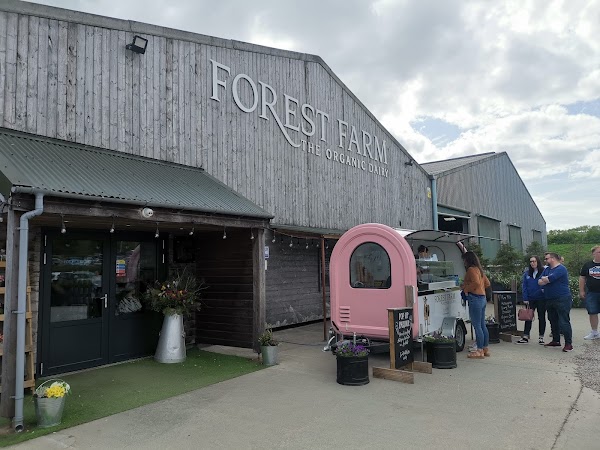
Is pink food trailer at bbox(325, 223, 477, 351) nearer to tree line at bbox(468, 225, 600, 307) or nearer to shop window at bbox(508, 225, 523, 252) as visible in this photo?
tree line at bbox(468, 225, 600, 307)

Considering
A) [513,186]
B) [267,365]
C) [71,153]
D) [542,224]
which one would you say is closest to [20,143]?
[71,153]

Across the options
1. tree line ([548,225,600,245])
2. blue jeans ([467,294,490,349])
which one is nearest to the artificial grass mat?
blue jeans ([467,294,490,349])

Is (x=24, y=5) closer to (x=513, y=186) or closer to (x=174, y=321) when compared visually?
(x=174, y=321)

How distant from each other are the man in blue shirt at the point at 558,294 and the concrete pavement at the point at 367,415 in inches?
52.8

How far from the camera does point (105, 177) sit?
239 inches

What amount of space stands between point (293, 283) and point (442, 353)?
5061 mm

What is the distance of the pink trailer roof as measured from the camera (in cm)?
689

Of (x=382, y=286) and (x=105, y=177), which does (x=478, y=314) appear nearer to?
(x=382, y=286)

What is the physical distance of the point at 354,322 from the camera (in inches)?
289

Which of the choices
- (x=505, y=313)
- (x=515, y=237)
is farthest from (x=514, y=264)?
(x=505, y=313)

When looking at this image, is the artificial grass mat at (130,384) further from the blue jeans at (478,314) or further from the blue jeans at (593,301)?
the blue jeans at (593,301)

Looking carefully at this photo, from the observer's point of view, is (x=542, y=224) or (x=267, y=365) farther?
(x=542, y=224)

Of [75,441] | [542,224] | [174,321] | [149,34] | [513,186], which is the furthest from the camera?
[542,224]

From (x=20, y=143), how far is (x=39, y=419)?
3.53 m
